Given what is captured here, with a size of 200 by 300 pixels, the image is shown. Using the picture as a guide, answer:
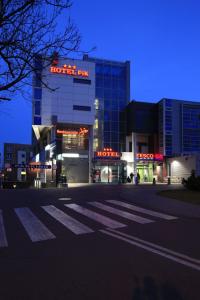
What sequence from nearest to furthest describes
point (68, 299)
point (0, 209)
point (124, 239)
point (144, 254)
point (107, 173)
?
1. point (68, 299)
2. point (144, 254)
3. point (124, 239)
4. point (0, 209)
5. point (107, 173)

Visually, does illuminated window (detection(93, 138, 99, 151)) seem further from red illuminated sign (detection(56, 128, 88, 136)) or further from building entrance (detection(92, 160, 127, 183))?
building entrance (detection(92, 160, 127, 183))

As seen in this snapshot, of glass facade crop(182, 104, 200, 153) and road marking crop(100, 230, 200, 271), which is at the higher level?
glass facade crop(182, 104, 200, 153)

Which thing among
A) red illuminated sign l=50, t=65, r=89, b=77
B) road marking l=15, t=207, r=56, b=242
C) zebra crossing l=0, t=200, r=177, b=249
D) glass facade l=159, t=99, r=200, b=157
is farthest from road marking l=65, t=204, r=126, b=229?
glass facade l=159, t=99, r=200, b=157

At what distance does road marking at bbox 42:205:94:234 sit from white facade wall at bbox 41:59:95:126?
4029cm

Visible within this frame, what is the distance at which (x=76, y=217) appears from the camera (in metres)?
13.1

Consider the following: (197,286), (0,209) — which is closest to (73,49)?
(197,286)

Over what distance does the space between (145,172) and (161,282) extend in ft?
178

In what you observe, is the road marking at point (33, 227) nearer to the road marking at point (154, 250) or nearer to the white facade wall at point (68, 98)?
the road marking at point (154, 250)

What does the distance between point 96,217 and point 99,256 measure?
5.77m

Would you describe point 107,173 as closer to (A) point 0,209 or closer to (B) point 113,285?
(A) point 0,209

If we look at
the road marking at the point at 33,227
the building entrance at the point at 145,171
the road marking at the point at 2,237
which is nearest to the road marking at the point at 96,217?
the road marking at the point at 33,227

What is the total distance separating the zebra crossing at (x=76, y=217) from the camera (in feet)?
33.6

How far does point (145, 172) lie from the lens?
196 ft

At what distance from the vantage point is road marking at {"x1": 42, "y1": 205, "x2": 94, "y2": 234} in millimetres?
10586
